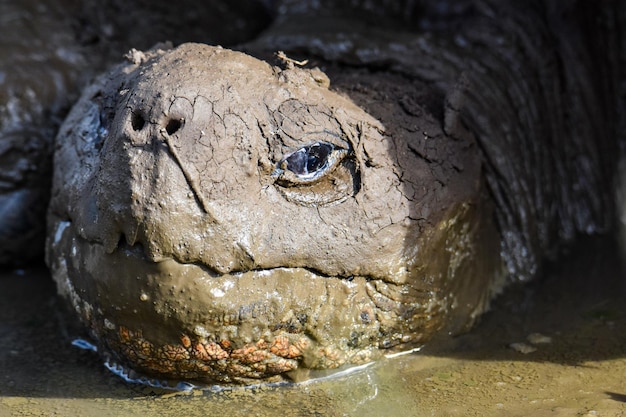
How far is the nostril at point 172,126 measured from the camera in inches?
103

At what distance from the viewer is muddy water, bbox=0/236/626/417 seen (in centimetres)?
270

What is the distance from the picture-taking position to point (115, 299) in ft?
8.73

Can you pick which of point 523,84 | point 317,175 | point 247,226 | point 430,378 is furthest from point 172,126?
point 523,84

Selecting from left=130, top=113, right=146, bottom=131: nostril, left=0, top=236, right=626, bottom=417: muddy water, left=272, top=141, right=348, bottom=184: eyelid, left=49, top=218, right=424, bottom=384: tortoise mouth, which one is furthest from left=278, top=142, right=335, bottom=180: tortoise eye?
left=0, top=236, right=626, bottom=417: muddy water

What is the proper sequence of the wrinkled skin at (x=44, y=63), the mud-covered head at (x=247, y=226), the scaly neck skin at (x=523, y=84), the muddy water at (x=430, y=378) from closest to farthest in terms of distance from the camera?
the mud-covered head at (x=247, y=226)
the muddy water at (x=430, y=378)
the scaly neck skin at (x=523, y=84)
the wrinkled skin at (x=44, y=63)

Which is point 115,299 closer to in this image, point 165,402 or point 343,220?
point 165,402

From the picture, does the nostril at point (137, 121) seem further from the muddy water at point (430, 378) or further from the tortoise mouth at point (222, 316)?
the muddy water at point (430, 378)

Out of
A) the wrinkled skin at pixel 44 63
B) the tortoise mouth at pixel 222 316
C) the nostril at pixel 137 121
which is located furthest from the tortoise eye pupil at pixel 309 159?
the wrinkled skin at pixel 44 63

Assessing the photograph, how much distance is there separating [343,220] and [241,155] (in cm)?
38

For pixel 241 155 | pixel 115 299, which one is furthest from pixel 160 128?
pixel 115 299

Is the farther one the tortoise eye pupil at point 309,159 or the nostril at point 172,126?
the tortoise eye pupil at point 309,159

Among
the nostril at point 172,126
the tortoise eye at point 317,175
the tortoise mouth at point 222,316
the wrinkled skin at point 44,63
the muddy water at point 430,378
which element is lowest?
the muddy water at point 430,378

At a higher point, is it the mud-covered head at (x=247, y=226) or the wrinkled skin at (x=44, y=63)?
the wrinkled skin at (x=44, y=63)

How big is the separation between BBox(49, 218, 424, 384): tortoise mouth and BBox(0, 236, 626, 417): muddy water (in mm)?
92
